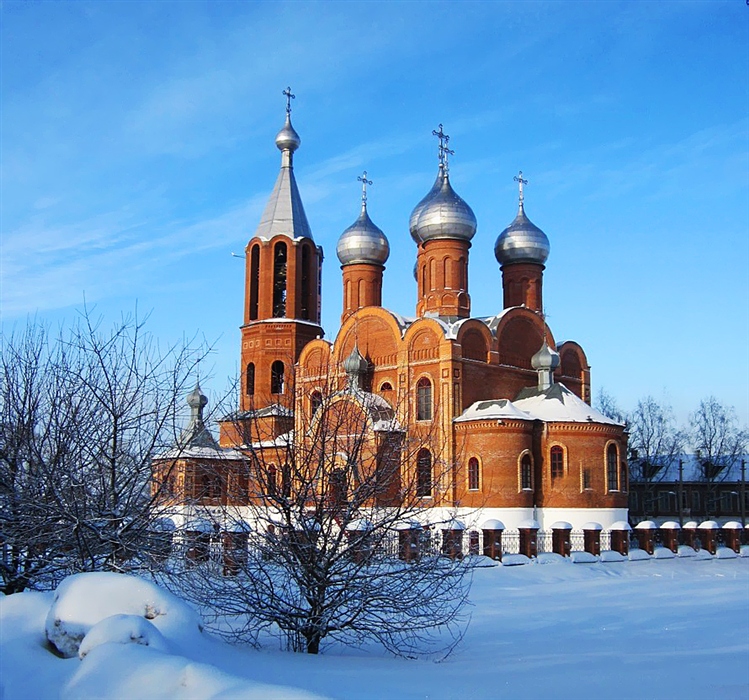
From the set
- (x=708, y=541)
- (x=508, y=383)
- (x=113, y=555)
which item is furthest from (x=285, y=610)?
(x=508, y=383)

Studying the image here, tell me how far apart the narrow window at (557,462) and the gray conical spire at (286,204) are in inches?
474

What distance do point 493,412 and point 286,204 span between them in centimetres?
1219

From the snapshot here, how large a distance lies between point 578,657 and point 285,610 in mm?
2452

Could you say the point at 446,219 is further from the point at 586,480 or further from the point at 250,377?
the point at 586,480

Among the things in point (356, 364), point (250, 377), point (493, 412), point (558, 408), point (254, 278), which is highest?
point (254, 278)

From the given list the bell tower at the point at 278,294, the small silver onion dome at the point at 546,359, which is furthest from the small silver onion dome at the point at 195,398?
the small silver onion dome at the point at 546,359

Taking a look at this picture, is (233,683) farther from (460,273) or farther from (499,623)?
(460,273)

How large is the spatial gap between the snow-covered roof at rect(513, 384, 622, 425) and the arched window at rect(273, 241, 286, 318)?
948 cm

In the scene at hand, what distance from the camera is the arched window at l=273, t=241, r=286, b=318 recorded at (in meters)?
30.3

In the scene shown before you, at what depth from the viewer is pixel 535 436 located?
933 inches

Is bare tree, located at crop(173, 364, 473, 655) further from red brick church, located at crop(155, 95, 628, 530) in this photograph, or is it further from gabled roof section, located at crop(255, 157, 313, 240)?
gabled roof section, located at crop(255, 157, 313, 240)

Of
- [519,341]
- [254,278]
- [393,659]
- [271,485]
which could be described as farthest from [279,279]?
[393,659]

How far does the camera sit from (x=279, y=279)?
3052 centimetres

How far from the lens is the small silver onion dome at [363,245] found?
30688 mm
